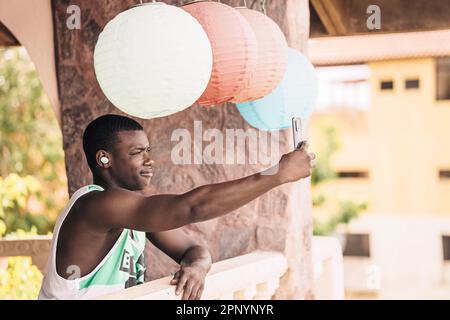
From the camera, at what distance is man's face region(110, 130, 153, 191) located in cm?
298

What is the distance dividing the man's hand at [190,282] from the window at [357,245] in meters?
9.61

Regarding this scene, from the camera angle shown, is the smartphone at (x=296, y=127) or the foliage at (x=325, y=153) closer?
the smartphone at (x=296, y=127)

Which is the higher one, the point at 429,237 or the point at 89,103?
the point at 89,103

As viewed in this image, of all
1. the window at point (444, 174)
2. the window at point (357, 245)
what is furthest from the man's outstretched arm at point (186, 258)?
the window at point (357, 245)

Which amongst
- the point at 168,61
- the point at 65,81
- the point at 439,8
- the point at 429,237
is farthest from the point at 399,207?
the point at 168,61

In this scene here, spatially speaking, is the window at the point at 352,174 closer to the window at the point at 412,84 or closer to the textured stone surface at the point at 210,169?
the window at the point at 412,84

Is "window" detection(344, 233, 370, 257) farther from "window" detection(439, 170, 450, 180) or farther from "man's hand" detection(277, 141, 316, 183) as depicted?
"man's hand" detection(277, 141, 316, 183)

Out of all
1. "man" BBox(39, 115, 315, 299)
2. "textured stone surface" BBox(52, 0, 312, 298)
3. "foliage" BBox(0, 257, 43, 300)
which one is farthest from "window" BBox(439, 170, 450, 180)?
"man" BBox(39, 115, 315, 299)

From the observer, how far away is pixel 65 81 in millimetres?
3543

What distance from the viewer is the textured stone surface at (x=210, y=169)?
3.32 meters

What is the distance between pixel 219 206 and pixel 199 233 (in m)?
0.70

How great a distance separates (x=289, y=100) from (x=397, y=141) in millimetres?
8507

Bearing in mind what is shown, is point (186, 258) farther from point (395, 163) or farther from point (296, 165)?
point (395, 163)
